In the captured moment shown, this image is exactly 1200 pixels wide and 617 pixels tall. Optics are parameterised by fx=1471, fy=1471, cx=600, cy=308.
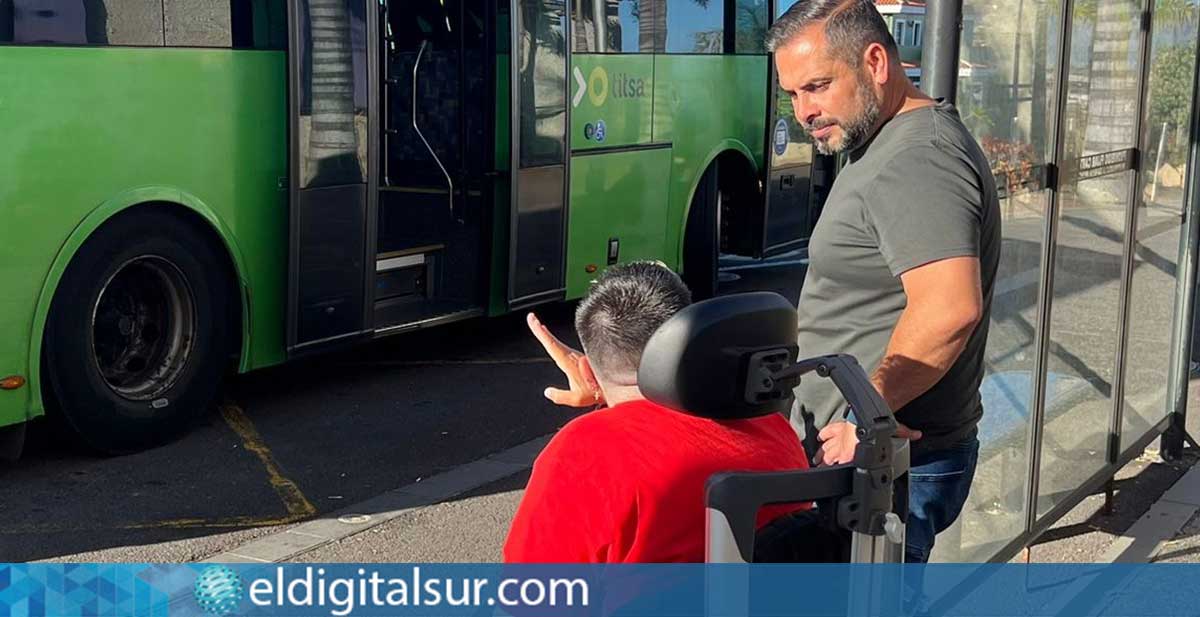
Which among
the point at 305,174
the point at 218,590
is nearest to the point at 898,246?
the point at 218,590

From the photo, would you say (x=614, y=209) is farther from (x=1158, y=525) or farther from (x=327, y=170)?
(x=1158, y=525)

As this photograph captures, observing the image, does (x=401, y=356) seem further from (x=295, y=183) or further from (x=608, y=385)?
(x=608, y=385)

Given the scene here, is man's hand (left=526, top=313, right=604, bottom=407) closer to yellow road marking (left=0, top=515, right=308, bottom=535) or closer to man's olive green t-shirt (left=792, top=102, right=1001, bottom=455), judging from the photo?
man's olive green t-shirt (left=792, top=102, right=1001, bottom=455)

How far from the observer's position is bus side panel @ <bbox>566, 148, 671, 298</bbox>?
9.34 metres

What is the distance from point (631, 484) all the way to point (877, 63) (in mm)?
1128

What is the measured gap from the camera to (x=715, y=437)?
232cm

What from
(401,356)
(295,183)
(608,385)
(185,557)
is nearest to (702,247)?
(401,356)

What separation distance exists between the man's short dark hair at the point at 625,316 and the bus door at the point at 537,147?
Result: 616cm

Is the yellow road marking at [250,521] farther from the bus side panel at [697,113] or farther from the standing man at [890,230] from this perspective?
the bus side panel at [697,113]

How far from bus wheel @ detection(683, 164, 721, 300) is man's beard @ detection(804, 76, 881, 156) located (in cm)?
771

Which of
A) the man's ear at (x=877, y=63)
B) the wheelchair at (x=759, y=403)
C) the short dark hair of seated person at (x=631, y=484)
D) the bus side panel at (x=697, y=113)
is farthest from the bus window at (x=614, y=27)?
the wheelchair at (x=759, y=403)

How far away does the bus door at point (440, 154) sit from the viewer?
8.62 metres

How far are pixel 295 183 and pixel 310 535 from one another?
2.11 m

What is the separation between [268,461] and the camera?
21.7 ft
